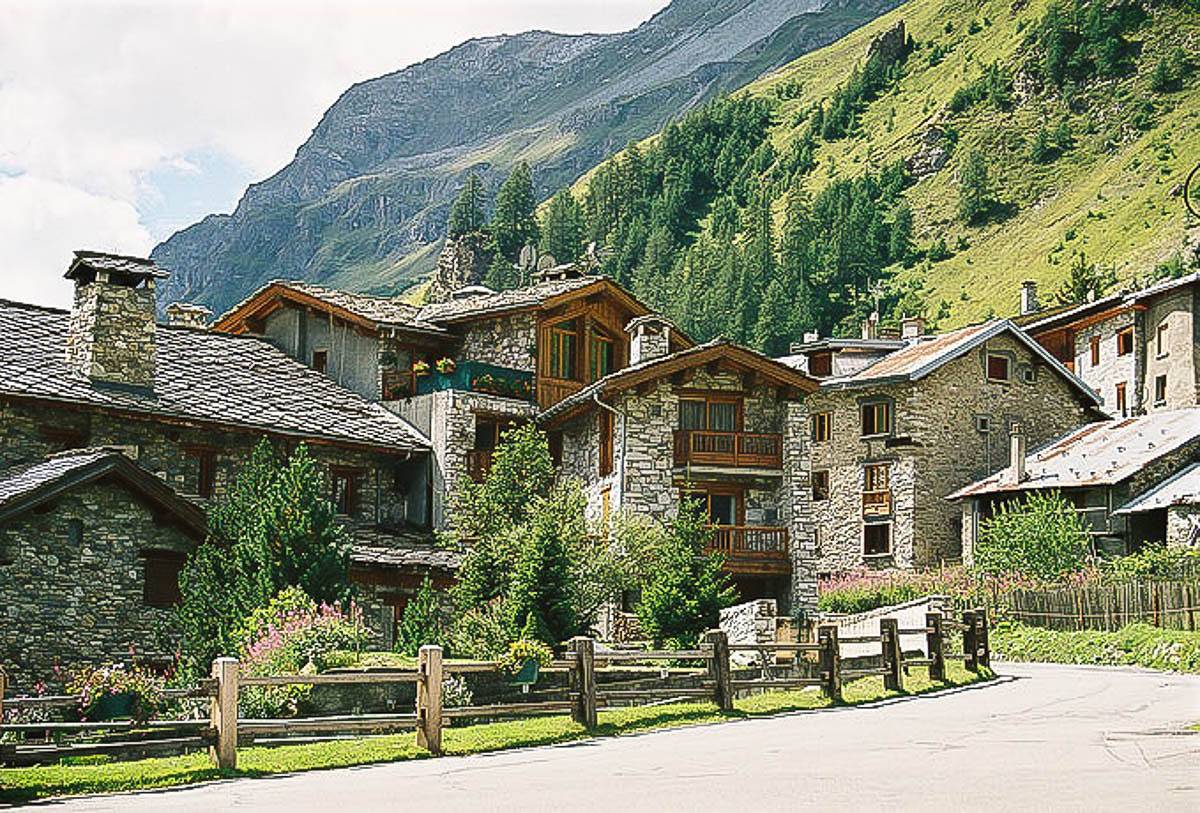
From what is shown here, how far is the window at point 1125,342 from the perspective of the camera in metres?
73.4

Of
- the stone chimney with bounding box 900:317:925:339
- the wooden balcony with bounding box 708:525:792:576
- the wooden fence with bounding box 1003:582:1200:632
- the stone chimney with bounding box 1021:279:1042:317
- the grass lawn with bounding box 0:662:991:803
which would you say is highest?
the stone chimney with bounding box 1021:279:1042:317

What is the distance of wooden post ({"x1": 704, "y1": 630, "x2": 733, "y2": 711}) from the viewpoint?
26.2m

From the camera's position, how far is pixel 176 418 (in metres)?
39.8

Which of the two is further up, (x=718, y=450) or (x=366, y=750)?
(x=718, y=450)

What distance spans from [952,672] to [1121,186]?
102m

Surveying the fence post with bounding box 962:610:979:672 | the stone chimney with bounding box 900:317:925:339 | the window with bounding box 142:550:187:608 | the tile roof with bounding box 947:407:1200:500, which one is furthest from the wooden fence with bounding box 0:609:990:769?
the stone chimney with bounding box 900:317:925:339

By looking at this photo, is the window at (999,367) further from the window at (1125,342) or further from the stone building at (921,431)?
the window at (1125,342)

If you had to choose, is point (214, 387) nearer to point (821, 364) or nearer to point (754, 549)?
point (754, 549)

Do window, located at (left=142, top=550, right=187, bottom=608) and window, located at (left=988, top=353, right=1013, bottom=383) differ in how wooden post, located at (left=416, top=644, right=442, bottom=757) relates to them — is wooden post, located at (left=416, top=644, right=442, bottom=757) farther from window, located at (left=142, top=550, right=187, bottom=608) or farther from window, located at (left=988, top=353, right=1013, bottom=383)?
window, located at (left=988, top=353, right=1013, bottom=383)

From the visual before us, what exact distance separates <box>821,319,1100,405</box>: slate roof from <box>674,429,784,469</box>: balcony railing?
608 inches

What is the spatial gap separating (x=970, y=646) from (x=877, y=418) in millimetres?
28768

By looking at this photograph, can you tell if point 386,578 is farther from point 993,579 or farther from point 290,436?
point 993,579

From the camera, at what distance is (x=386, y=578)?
41969mm

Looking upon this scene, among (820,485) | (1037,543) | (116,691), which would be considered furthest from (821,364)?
(116,691)
